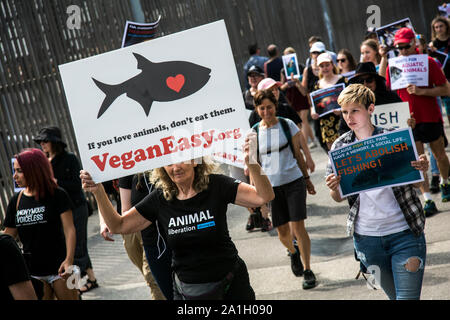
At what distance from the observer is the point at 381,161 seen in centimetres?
411

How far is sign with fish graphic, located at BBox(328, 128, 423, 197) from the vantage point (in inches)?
161

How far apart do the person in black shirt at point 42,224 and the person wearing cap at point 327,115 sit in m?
3.45

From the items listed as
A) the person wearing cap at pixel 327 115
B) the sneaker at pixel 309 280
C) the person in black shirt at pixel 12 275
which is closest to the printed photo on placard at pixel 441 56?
the person wearing cap at pixel 327 115

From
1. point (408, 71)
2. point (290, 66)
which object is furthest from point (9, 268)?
→ point (290, 66)

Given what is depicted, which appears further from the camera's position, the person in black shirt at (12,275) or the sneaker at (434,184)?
the sneaker at (434,184)

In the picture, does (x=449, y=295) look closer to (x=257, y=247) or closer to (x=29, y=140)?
(x=257, y=247)

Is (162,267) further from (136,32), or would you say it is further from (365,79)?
(365,79)

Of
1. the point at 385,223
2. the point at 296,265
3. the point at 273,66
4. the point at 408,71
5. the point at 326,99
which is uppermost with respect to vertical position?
the point at 273,66

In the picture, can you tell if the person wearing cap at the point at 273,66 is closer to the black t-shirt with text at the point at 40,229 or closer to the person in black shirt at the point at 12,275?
the black t-shirt with text at the point at 40,229

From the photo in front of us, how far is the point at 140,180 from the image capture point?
17.3ft

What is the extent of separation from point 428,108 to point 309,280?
2651mm

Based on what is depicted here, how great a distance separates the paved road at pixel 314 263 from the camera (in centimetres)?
614
